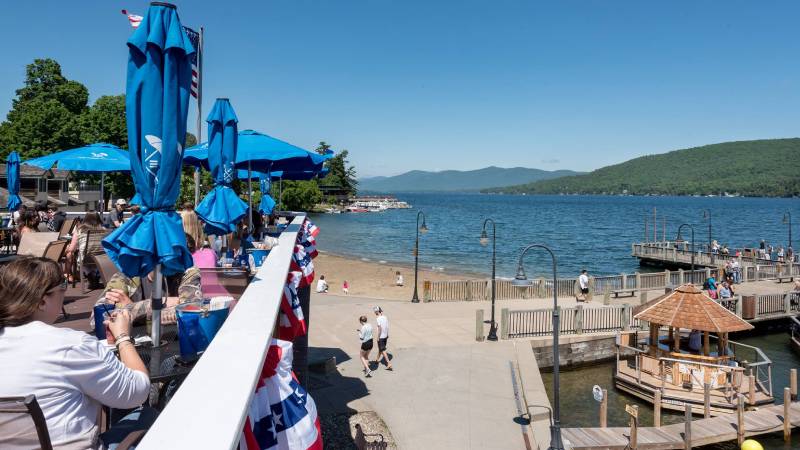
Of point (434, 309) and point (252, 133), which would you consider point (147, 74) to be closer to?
point (252, 133)

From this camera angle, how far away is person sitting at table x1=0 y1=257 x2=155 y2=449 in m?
2.08

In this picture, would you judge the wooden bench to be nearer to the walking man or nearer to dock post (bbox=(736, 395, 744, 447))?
dock post (bbox=(736, 395, 744, 447))

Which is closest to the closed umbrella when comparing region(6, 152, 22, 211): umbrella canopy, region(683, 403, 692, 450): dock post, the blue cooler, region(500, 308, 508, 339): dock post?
the blue cooler

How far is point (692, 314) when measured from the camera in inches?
577

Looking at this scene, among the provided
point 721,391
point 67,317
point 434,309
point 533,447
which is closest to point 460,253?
point 434,309

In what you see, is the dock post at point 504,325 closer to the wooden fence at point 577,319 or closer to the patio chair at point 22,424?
the wooden fence at point 577,319

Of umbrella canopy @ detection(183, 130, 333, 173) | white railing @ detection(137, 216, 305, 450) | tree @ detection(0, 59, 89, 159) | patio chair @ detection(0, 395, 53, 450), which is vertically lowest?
patio chair @ detection(0, 395, 53, 450)

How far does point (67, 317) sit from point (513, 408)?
8751 millimetres

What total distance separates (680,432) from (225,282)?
12.0 m

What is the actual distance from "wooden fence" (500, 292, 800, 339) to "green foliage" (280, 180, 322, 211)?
84368mm

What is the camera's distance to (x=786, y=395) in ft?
40.8

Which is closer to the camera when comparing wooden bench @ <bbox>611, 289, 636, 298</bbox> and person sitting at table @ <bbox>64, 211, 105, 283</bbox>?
person sitting at table @ <bbox>64, 211, 105, 283</bbox>

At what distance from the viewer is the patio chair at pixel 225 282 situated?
14.4 feet

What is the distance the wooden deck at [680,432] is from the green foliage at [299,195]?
297 feet
